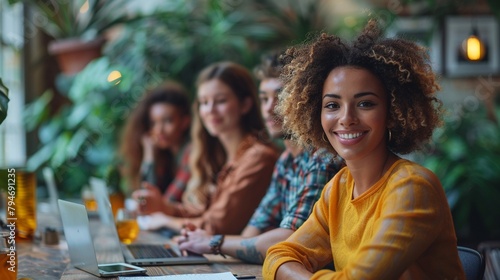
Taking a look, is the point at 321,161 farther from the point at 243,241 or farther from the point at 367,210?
the point at 367,210

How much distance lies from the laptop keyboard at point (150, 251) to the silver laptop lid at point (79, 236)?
27 cm

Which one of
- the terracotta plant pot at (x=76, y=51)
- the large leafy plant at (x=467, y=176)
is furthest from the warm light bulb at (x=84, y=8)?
the large leafy plant at (x=467, y=176)

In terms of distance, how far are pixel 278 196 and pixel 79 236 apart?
2.46ft

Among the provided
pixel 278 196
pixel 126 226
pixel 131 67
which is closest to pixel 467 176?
pixel 131 67

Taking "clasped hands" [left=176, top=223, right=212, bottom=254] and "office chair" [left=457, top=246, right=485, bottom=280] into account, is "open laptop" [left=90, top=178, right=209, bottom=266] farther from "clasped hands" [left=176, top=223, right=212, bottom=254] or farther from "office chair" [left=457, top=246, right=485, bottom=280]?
"office chair" [left=457, top=246, right=485, bottom=280]

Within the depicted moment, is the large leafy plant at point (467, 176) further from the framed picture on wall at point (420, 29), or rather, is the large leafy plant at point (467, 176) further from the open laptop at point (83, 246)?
the open laptop at point (83, 246)

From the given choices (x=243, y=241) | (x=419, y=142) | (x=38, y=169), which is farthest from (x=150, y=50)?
(x=419, y=142)

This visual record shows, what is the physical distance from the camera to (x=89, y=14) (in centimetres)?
519

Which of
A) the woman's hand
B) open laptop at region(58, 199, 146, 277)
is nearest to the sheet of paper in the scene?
open laptop at region(58, 199, 146, 277)

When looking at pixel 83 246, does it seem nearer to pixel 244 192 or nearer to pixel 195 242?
pixel 195 242

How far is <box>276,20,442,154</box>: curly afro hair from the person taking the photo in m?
1.62

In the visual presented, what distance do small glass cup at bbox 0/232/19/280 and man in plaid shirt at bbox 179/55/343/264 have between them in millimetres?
661

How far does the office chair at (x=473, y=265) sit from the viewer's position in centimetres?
183

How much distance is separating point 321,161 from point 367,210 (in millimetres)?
612
